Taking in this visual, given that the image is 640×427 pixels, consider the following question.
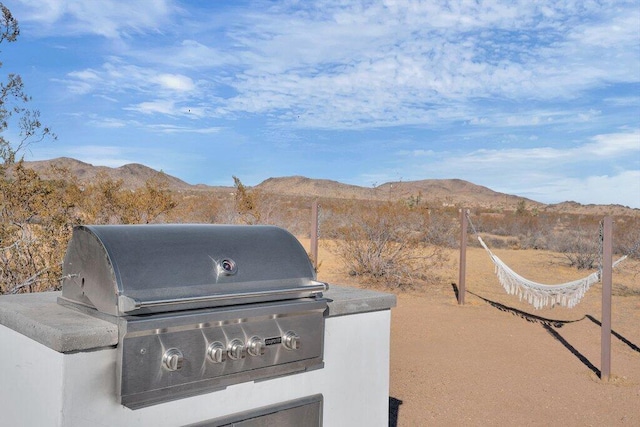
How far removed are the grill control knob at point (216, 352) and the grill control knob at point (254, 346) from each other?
A: 134 millimetres

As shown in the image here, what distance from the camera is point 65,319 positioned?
2244mm

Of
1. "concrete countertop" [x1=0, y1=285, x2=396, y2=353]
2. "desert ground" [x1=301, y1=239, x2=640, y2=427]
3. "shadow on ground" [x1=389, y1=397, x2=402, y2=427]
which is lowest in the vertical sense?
"shadow on ground" [x1=389, y1=397, x2=402, y2=427]

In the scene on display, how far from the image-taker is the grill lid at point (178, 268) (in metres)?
2.19

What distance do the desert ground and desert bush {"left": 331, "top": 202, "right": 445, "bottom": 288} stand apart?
2.21 feet

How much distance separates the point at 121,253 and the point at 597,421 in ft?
14.4

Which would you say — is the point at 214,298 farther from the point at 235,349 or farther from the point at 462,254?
the point at 462,254

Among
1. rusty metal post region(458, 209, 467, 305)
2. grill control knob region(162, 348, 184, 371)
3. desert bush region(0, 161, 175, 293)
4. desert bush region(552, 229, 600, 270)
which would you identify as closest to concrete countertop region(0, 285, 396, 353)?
grill control knob region(162, 348, 184, 371)

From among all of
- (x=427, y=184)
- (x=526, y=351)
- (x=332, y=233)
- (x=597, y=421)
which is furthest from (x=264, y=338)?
(x=427, y=184)

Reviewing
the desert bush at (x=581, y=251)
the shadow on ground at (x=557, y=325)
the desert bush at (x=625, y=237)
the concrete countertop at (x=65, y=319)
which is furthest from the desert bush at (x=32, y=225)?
the desert bush at (x=625, y=237)

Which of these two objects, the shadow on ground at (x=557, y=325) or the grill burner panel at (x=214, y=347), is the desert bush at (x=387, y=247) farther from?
the grill burner panel at (x=214, y=347)

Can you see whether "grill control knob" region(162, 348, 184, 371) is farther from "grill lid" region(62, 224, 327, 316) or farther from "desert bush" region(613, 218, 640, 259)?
"desert bush" region(613, 218, 640, 259)

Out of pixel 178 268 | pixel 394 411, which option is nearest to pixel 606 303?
pixel 394 411

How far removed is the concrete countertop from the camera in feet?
6.61

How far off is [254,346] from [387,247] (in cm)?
959
